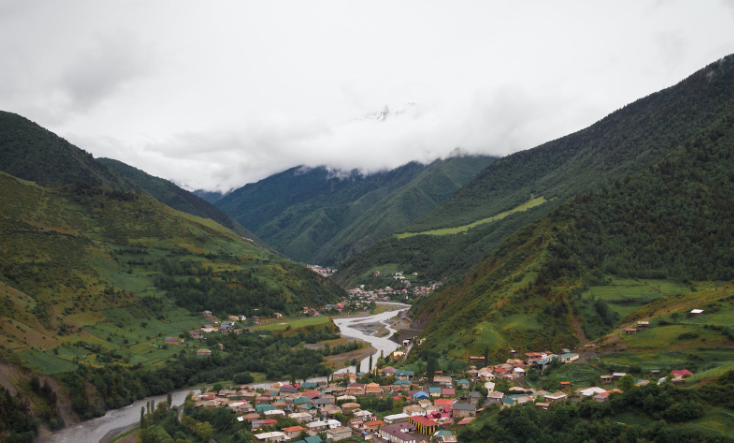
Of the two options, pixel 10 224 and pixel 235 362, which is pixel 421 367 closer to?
pixel 235 362

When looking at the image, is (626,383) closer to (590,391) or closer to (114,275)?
(590,391)

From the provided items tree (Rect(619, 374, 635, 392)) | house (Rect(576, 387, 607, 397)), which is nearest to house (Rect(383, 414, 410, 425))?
house (Rect(576, 387, 607, 397))

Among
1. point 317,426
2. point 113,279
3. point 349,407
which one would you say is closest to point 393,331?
point 113,279

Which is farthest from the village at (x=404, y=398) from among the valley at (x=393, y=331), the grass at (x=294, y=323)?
the grass at (x=294, y=323)

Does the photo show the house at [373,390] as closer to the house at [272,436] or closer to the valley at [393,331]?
the valley at [393,331]

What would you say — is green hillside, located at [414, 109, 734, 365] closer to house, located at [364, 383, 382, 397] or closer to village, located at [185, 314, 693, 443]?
village, located at [185, 314, 693, 443]

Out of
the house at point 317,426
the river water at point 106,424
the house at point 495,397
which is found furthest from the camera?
the river water at point 106,424
